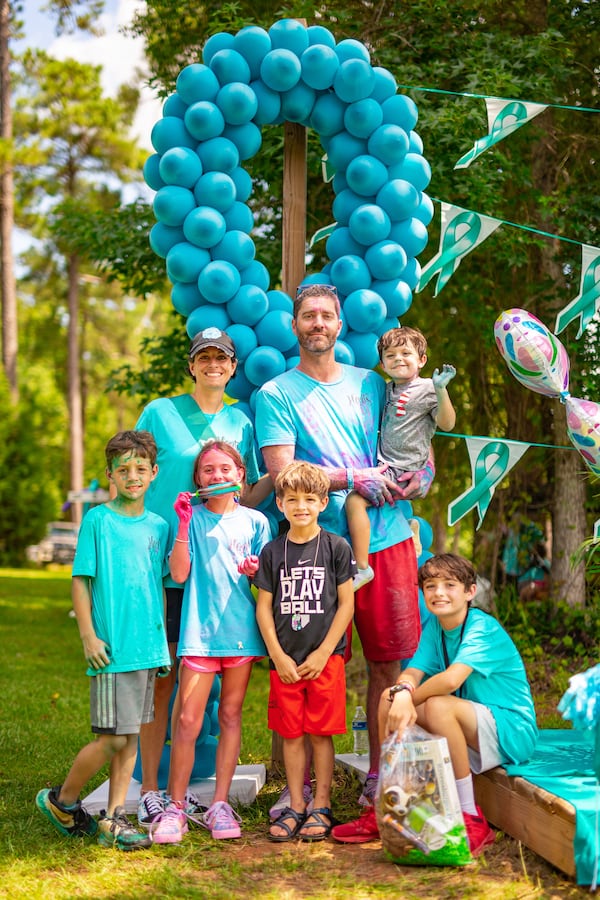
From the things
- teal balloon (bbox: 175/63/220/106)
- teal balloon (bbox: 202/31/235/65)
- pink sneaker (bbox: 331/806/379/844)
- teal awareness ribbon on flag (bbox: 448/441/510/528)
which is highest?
teal balloon (bbox: 202/31/235/65)

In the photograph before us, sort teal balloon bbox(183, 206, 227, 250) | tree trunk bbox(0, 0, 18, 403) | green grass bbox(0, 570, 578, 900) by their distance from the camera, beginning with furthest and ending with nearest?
1. tree trunk bbox(0, 0, 18, 403)
2. teal balloon bbox(183, 206, 227, 250)
3. green grass bbox(0, 570, 578, 900)

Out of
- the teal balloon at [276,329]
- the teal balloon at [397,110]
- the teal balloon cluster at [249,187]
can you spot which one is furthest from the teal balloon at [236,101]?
the teal balloon at [276,329]

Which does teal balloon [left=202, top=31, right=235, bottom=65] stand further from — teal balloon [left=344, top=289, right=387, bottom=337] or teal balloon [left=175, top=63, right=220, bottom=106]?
teal balloon [left=344, top=289, right=387, bottom=337]

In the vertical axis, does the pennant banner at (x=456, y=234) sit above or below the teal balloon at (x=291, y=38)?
below

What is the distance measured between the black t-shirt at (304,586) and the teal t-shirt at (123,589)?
0.41m

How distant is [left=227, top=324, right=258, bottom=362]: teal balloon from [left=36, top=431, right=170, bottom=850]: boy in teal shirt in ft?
2.54

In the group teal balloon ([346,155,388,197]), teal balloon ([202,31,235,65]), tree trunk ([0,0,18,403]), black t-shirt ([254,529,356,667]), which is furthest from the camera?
tree trunk ([0,0,18,403])

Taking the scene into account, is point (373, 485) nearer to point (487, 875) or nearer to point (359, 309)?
point (359, 309)

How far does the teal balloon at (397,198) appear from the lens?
14.5ft

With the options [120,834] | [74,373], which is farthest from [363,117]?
[74,373]

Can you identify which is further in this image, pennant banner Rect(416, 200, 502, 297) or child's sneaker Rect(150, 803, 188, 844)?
pennant banner Rect(416, 200, 502, 297)

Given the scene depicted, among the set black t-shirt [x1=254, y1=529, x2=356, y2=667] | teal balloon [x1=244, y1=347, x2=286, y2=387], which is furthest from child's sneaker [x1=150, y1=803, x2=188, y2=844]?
teal balloon [x1=244, y1=347, x2=286, y2=387]

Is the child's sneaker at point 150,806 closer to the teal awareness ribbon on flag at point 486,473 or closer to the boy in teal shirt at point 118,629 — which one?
the boy in teal shirt at point 118,629

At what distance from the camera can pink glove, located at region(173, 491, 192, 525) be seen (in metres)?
3.63
